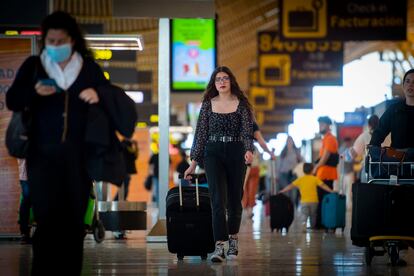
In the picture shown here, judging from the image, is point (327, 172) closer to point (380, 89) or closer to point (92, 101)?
point (92, 101)

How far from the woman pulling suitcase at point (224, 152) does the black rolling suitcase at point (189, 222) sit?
0.69ft

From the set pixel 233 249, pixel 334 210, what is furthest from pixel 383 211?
pixel 334 210

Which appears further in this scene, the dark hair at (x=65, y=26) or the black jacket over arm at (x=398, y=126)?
the black jacket over arm at (x=398, y=126)

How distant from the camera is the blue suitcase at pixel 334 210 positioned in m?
15.0

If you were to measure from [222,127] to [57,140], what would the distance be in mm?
3676

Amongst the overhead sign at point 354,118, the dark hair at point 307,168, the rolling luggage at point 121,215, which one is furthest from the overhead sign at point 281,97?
the rolling luggage at point 121,215

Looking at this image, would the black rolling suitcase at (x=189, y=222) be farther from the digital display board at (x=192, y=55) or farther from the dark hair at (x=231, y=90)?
the digital display board at (x=192, y=55)

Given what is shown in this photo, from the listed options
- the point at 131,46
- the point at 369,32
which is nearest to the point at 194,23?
the point at 369,32

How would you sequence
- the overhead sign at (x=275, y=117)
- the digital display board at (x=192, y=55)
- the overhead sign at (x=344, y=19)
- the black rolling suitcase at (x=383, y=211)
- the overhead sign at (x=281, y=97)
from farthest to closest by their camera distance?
the overhead sign at (x=275, y=117) < the overhead sign at (x=281, y=97) < the digital display board at (x=192, y=55) < the overhead sign at (x=344, y=19) < the black rolling suitcase at (x=383, y=211)

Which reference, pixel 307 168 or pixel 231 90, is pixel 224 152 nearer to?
pixel 231 90

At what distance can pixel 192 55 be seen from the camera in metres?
20.9

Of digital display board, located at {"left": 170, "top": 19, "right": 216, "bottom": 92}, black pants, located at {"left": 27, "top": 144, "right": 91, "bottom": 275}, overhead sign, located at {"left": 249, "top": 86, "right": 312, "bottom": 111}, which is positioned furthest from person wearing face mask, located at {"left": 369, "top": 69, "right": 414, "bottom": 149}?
overhead sign, located at {"left": 249, "top": 86, "right": 312, "bottom": 111}

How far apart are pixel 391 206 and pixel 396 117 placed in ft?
2.59

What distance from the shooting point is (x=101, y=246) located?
11.7 meters
